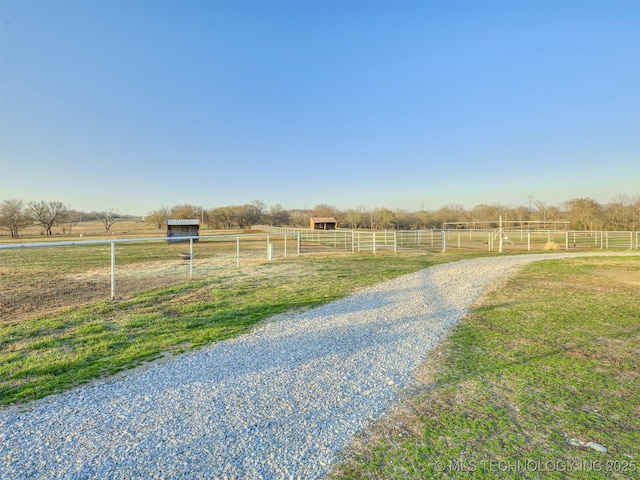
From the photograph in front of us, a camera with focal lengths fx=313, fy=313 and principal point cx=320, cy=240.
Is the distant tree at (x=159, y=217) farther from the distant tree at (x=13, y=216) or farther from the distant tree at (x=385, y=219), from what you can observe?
the distant tree at (x=385, y=219)

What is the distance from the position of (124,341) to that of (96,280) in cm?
712

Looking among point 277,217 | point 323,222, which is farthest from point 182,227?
point 277,217

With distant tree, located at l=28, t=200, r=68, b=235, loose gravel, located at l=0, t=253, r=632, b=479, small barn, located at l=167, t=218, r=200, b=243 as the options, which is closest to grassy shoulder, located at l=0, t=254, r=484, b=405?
loose gravel, located at l=0, t=253, r=632, b=479

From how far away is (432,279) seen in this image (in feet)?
32.6

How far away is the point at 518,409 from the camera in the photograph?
2742mm

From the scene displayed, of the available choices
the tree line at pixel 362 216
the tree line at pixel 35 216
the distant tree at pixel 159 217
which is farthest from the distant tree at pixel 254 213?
the tree line at pixel 35 216

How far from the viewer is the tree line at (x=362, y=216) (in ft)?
130

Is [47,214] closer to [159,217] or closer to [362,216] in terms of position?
[159,217]

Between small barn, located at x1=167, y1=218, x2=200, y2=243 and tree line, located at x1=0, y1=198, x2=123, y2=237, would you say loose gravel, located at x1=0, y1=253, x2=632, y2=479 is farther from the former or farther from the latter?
tree line, located at x1=0, y1=198, x2=123, y2=237

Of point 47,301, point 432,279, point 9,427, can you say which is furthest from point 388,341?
point 47,301

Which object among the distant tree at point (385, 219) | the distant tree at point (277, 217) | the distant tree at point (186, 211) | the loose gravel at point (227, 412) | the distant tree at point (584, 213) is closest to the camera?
the loose gravel at point (227, 412)

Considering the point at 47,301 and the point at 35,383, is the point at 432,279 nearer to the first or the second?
Result: the point at 35,383

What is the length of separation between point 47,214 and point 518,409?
6781 centimetres

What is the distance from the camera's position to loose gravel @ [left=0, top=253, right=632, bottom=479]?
2.07 meters
